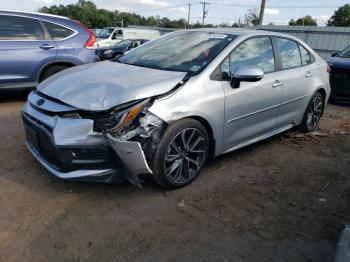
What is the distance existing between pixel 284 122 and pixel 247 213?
2048 mm

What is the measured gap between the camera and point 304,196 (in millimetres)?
3664

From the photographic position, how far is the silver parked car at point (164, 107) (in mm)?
3125

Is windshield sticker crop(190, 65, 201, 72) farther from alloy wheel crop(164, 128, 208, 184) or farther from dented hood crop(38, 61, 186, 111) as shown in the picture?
alloy wheel crop(164, 128, 208, 184)

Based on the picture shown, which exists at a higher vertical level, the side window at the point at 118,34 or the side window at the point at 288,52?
the side window at the point at 288,52

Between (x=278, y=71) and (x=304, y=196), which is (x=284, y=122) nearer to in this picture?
(x=278, y=71)

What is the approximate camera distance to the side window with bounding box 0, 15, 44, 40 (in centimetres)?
641

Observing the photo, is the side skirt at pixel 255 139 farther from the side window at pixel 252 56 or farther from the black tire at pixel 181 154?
the side window at pixel 252 56

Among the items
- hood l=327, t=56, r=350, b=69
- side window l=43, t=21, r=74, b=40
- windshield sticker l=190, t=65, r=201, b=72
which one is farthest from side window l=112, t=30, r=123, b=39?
windshield sticker l=190, t=65, r=201, b=72

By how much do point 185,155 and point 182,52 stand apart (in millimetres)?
1272

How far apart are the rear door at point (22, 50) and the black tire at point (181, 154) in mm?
4263

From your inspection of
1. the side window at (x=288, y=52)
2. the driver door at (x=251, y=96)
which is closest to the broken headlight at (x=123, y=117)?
the driver door at (x=251, y=96)

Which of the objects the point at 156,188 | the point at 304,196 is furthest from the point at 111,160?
the point at 304,196

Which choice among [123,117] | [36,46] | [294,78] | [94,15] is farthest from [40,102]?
[94,15]

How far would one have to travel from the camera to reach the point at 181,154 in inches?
140
